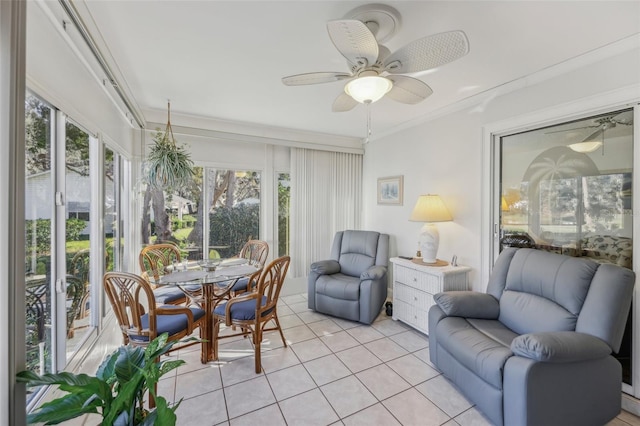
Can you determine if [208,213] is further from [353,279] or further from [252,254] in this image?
[353,279]

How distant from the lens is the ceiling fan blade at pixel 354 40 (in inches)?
51.2

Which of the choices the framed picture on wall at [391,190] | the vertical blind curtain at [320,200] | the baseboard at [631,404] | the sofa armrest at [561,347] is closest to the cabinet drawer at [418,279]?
the framed picture on wall at [391,190]

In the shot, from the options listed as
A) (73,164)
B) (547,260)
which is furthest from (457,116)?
(73,164)

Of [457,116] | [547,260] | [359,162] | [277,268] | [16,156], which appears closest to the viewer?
[16,156]

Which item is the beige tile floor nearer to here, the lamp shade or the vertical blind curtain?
the lamp shade

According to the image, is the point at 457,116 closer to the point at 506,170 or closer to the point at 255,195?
the point at 506,170

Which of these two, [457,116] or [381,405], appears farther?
[457,116]

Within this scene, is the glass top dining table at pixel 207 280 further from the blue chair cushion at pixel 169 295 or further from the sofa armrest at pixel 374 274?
the sofa armrest at pixel 374 274

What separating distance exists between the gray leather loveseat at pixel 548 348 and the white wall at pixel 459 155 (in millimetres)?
806

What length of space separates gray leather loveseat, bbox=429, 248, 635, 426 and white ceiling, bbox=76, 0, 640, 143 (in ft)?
5.12

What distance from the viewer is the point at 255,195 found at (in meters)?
4.27

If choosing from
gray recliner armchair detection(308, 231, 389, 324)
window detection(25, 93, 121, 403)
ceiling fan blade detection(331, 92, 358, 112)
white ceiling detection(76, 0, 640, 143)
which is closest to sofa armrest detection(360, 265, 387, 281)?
gray recliner armchair detection(308, 231, 389, 324)

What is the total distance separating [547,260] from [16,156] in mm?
3115

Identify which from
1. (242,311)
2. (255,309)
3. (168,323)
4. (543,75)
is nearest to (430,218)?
(543,75)
